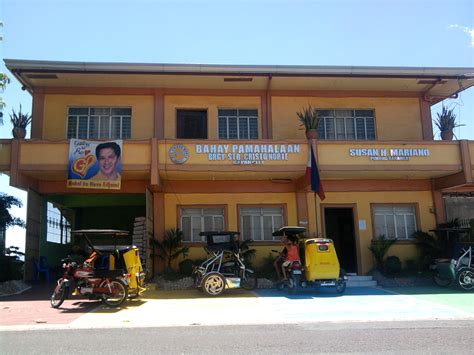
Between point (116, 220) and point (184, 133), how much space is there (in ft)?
24.7

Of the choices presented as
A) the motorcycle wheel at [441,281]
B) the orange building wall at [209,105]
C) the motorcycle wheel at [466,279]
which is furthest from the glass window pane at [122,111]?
the motorcycle wheel at [466,279]

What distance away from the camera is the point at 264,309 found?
35.9 feet

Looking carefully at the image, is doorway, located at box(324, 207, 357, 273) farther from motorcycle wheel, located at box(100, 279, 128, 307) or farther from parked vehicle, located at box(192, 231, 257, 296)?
motorcycle wheel, located at box(100, 279, 128, 307)

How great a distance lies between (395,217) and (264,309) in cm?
899

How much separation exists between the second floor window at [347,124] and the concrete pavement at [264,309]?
6763 mm

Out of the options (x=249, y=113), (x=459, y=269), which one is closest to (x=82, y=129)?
(x=249, y=113)

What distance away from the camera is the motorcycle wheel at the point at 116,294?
11.5 metres

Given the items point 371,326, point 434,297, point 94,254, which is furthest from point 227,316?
point 434,297

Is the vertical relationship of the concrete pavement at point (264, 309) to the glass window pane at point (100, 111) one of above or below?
below

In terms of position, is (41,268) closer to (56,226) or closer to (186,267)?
(56,226)

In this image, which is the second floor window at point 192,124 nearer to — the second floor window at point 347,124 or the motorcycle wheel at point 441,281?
the second floor window at point 347,124

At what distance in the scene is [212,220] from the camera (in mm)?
17469

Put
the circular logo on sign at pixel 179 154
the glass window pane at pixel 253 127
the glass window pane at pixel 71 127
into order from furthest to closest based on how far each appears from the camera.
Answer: the glass window pane at pixel 253 127 < the glass window pane at pixel 71 127 < the circular logo on sign at pixel 179 154

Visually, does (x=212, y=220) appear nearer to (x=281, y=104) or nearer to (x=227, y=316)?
(x=281, y=104)
